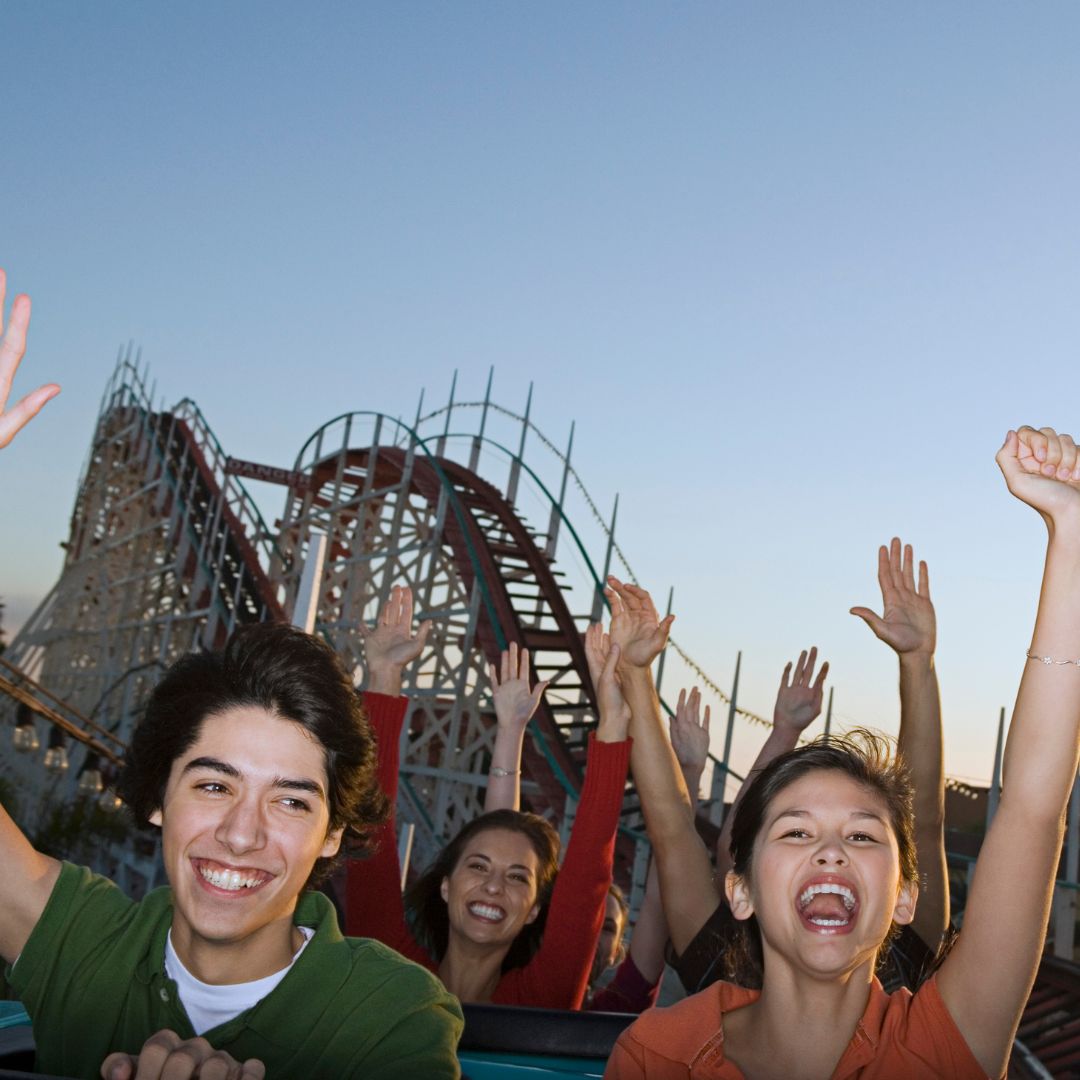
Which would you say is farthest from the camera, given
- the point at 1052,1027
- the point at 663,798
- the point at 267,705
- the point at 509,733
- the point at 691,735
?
the point at 1052,1027

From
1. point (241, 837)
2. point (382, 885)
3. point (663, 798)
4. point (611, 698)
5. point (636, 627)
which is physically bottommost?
point (382, 885)

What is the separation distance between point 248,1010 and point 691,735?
1694 millimetres

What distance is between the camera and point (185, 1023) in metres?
1.25

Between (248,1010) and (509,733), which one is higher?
(509,733)

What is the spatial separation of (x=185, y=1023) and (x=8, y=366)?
79 centimetres

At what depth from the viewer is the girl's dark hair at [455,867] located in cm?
221

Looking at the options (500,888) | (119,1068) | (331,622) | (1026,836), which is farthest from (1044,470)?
(331,622)

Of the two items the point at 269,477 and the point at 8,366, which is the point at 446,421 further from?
the point at 8,366

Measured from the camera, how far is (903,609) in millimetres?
1956

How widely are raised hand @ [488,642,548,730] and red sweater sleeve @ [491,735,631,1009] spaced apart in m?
0.57

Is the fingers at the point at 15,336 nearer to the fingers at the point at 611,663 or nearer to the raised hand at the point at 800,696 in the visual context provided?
the fingers at the point at 611,663

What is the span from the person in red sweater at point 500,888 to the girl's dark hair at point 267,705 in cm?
38

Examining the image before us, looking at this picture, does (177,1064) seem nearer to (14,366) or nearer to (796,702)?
(14,366)

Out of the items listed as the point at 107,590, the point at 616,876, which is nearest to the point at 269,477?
the point at 107,590
